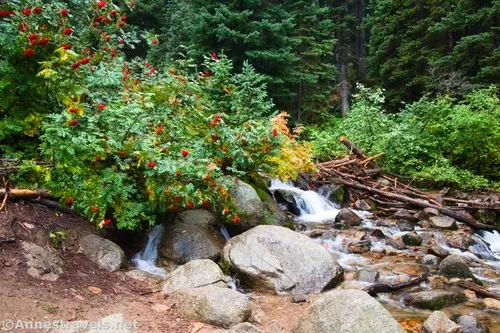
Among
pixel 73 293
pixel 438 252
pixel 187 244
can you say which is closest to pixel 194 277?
pixel 187 244

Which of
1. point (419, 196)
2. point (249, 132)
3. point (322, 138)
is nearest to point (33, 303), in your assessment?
point (249, 132)

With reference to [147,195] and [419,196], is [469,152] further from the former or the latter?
[147,195]

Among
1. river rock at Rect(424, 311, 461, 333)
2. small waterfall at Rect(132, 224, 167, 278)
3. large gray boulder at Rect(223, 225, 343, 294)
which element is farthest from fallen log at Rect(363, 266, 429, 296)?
small waterfall at Rect(132, 224, 167, 278)

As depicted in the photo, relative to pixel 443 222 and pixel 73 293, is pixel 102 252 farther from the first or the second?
pixel 443 222

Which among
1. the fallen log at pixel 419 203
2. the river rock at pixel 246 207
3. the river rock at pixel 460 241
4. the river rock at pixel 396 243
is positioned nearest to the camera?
the river rock at pixel 246 207

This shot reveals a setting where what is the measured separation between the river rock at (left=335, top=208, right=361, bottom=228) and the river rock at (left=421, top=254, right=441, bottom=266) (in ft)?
8.38

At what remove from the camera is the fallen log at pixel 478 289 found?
6098 millimetres

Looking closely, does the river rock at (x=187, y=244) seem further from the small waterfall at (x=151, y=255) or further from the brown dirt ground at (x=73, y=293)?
the brown dirt ground at (x=73, y=293)

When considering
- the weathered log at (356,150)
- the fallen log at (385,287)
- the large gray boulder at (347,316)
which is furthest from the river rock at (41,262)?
the weathered log at (356,150)

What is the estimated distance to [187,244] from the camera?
6426 millimetres

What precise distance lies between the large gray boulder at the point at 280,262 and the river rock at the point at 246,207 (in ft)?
3.14

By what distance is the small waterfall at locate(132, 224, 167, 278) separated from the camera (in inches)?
240

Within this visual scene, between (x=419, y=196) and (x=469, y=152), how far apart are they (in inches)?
135

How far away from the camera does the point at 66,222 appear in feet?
18.4
